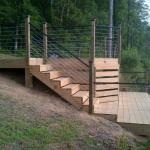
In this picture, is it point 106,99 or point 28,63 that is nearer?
point 28,63

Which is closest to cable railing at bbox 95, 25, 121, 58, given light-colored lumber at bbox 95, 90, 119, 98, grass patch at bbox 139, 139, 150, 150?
light-colored lumber at bbox 95, 90, 119, 98

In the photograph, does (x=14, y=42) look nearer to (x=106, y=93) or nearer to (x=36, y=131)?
(x=106, y=93)

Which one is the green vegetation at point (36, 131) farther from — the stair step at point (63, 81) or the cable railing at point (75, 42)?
the cable railing at point (75, 42)

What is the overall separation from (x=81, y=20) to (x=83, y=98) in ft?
45.2

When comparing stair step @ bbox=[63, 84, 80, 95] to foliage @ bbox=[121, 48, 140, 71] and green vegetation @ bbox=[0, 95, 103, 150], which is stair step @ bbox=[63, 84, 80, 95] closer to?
green vegetation @ bbox=[0, 95, 103, 150]

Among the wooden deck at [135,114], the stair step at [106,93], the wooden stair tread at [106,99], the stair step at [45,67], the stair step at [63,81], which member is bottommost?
the wooden deck at [135,114]

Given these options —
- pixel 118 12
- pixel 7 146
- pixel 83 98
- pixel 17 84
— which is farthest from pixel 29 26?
pixel 118 12

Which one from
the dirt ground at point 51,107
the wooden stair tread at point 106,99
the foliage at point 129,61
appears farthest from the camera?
the foliage at point 129,61

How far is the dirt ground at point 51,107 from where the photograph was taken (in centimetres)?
662

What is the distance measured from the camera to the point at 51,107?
7.59 metres

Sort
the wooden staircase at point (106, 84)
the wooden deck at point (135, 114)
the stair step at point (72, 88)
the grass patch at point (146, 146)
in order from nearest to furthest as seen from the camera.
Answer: the grass patch at point (146, 146) → the wooden deck at point (135, 114) → the stair step at point (72, 88) → the wooden staircase at point (106, 84)

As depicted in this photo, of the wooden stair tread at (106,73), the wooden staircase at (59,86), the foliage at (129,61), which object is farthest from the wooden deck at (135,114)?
the foliage at (129,61)

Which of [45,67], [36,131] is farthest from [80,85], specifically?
[36,131]

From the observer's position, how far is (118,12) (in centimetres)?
3023
